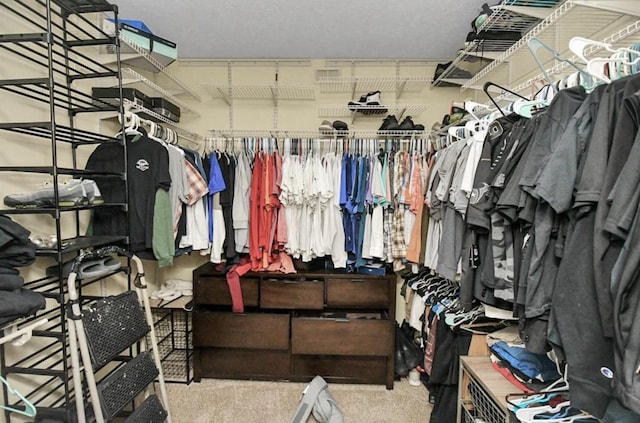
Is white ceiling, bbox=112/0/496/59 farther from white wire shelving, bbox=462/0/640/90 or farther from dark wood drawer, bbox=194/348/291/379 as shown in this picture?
dark wood drawer, bbox=194/348/291/379

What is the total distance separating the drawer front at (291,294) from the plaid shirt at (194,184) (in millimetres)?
789

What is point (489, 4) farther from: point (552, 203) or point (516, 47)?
point (552, 203)

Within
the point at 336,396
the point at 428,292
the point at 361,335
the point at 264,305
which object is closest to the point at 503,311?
the point at 428,292

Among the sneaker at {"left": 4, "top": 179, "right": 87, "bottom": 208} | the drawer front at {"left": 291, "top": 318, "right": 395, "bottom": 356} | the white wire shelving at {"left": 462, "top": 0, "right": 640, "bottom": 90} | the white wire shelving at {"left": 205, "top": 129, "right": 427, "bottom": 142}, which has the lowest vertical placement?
the drawer front at {"left": 291, "top": 318, "right": 395, "bottom": 356}

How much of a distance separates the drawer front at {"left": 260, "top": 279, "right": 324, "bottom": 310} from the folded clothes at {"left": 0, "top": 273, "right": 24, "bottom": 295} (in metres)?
1.42

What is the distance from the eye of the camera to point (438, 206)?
192 cm

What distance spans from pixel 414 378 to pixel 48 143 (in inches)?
110

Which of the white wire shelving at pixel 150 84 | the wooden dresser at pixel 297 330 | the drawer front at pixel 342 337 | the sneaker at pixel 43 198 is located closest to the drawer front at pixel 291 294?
the wooden dresser at pixel 297 330

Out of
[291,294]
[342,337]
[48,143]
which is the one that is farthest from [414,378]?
[48,143]

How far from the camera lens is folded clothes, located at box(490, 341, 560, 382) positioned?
1.35 meters

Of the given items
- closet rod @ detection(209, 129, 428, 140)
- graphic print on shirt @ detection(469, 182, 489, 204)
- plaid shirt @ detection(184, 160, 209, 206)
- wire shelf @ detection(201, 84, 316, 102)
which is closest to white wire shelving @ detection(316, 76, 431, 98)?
wire shelf @ detection(201, 84, 316, 102)

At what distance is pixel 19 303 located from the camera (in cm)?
111

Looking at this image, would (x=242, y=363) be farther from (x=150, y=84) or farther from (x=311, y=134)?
(x=150, y=84)

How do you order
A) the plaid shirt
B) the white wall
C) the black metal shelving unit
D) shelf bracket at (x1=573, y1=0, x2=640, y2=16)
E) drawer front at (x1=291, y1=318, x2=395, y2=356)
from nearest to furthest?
shelf bracket at (x1=573, y1=0, x2=640, y2=16) → the black metal shelving unit → the plaid shirt → drawer front at (x1=291, y1=318, x2=395, y2=356) → the white wall
